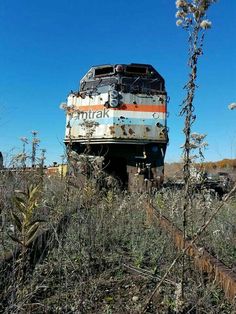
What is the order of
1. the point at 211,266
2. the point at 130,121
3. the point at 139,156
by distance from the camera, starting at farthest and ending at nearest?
the point at 139,156 < the point at 130,121 < the point at 211,266

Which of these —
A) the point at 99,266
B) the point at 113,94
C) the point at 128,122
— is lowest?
the point at 99,266

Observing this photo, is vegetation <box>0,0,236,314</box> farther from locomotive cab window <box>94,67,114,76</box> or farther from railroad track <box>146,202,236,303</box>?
locomotive cab window <box>94,67,114,76</box>

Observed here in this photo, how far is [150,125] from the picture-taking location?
35.2ft

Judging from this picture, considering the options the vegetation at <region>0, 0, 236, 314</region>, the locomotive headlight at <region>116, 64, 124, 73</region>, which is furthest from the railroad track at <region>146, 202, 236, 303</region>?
the locomotive headlight at <region>116, 64, 124, 73</region>

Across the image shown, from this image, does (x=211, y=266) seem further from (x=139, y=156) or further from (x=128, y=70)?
(x=128, y=70)

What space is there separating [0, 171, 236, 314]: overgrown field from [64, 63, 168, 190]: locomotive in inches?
198

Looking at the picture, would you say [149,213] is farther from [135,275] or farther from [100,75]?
[100,75]

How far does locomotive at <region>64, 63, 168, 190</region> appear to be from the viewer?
35.0 ft

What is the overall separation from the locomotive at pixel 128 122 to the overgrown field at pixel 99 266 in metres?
5.04

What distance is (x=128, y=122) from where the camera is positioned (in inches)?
420

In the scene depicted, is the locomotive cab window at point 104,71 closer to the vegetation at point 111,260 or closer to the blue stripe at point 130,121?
the blue stripe at point 130,121

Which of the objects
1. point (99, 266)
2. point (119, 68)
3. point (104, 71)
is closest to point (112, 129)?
point (119, 68)

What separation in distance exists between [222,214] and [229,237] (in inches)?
70.6

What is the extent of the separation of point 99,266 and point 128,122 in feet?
23.8
